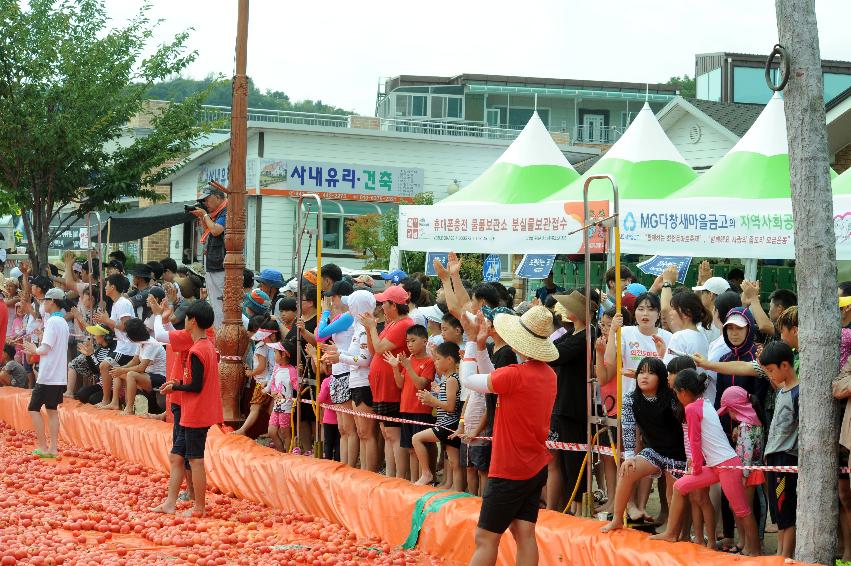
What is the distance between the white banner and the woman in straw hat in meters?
1.10

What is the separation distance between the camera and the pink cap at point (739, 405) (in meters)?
7.23

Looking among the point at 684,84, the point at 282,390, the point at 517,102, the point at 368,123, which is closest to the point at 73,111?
the point at 282,390

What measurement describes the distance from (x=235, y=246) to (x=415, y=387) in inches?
116

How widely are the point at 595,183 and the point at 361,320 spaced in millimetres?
4872

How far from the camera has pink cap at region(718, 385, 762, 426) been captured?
723 centimetres

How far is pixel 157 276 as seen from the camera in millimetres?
15789

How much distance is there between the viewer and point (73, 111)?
18.7 meters

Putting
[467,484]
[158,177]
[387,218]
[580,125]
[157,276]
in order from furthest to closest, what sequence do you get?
[580,125] < [387,218] < [158,177] < [157,276] < [467,484]

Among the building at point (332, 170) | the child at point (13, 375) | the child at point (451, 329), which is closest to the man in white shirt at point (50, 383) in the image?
the child at point (13, 375)

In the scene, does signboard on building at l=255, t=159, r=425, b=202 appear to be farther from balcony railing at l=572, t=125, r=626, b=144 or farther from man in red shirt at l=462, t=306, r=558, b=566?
man in red shirt at l=462, t=306, r=558, b=566

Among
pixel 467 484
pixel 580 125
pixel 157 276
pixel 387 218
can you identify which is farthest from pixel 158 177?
pixel 580 125

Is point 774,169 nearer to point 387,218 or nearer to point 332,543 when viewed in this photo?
point 332,543

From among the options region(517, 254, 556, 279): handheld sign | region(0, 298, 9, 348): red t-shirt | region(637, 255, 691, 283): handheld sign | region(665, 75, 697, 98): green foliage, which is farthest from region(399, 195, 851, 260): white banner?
region(665, 75, 697, 98): green foliage

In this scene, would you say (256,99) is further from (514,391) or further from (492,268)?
(514,391)
